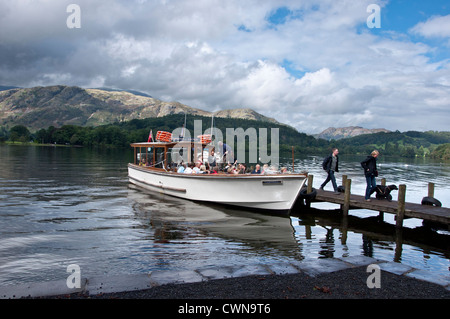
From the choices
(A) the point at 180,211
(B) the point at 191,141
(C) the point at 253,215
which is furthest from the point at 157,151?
(C) the point at 253,215

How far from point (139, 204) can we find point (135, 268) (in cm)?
1083

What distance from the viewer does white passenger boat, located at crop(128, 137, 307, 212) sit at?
16.0m

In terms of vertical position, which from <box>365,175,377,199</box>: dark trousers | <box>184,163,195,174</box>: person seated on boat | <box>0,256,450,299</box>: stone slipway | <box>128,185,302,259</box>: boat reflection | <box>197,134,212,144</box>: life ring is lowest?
<box>128,185,302,259</box>: boat reflection

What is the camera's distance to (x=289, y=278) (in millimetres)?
6938

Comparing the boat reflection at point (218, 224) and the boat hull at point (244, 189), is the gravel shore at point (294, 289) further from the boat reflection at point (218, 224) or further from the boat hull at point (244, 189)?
the boat hull at point (244, 189)

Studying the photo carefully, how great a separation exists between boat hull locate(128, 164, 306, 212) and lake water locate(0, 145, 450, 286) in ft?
1.82

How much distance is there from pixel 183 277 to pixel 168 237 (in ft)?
17.8

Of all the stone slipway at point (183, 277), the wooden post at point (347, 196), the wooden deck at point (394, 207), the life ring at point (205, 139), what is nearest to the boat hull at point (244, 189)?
the wooden post at point (347, 196)

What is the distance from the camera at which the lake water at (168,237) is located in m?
9.30

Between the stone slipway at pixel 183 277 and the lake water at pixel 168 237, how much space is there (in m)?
1.59

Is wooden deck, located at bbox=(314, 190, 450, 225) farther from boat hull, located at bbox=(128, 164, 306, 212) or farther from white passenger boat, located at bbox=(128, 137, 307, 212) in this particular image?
boat hull, located at bbox=(128, 164, 306, 212)

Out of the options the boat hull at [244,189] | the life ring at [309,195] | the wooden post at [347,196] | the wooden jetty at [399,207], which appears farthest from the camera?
the life ring at [309,195]

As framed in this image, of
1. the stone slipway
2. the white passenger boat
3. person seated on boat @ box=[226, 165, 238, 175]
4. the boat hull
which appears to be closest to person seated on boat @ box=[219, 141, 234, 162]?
person seated on boat @ box=[226, 165, 238, 175]
